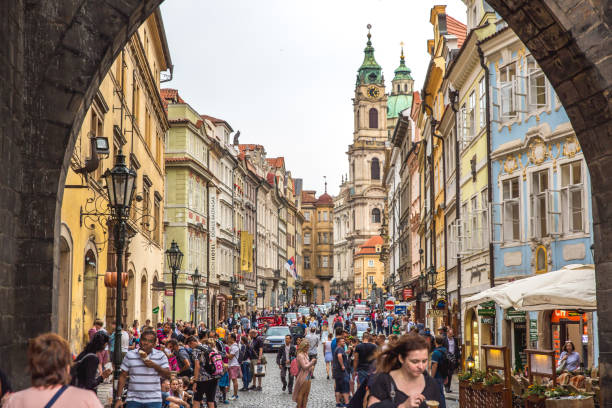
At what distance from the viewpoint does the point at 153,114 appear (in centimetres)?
3934

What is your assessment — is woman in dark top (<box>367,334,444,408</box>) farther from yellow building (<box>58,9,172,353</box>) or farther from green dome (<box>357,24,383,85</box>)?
green dome (<box>357,24,383,85</box>)

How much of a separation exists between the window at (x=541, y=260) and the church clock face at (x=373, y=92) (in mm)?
143100

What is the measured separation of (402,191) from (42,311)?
6745 centimetres

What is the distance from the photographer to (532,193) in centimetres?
2475

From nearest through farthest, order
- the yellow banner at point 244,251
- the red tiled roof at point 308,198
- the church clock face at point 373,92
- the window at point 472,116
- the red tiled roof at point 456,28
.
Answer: the window at point 472,116, the red tiled roof at point 456,28, the yellow banner at point 244,251, the church clock face at point 373,92, the red tiled roof at point 308,198

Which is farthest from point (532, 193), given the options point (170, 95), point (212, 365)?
point (170, 95)

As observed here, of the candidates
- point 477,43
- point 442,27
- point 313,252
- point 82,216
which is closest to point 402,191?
point 442,27

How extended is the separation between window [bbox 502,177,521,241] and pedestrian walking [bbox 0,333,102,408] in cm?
2182

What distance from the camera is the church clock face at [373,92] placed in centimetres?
16612

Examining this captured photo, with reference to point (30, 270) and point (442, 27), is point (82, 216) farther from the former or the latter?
point (442, 27)

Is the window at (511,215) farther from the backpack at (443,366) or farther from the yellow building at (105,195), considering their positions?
the yellow building at (105,195)

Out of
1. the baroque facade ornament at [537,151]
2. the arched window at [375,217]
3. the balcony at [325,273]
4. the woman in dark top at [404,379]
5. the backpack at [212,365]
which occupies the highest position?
the arched window at [375,217]

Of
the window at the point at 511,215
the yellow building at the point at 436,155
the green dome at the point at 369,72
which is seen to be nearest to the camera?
the window at the point at 511,215

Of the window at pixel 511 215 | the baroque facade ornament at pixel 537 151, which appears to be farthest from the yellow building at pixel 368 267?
the baroque facade ornament at pixel 537 151
